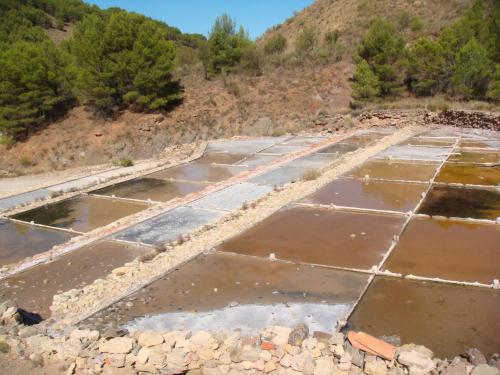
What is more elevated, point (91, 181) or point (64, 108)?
point (64, 108)

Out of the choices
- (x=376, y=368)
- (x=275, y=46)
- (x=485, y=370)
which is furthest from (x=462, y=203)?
(x=275, y=46)

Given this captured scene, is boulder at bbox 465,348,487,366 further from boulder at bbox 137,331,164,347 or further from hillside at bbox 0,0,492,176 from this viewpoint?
hillside at bbox 0,0,492,176

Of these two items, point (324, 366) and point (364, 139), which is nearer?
point (324, 366)

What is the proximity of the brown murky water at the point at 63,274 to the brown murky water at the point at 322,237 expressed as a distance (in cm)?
185

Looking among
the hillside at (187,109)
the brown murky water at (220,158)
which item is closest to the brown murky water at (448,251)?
the brown murky water at (220,158)

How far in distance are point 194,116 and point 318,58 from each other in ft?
36.4

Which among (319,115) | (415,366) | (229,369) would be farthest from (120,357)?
(319,115)

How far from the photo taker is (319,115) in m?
23.2

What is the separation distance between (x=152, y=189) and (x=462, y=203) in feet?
25.1

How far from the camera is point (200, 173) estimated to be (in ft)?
47.6

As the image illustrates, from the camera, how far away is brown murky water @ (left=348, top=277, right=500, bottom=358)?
5211 mm

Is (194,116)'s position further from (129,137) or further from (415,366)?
(415,366)

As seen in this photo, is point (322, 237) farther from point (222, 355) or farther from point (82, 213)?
point (82, 213)

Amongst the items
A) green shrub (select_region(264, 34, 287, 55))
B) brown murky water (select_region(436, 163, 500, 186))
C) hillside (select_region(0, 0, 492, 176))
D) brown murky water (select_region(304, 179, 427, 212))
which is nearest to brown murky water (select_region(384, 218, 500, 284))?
brown murky water (select_region(304, 179, 427, 212))
